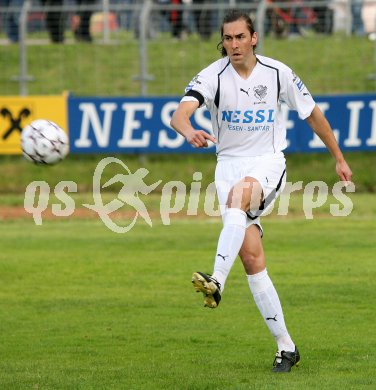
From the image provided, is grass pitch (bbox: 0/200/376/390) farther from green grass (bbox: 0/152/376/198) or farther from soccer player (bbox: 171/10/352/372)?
green grass (bbox: 0/152/376/198)

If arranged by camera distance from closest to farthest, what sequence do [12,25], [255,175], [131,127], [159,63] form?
[255,175] → [131,127] → [159,63] → [12,25]

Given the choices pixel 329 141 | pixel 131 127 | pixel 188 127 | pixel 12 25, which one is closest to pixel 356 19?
pixel 131 127

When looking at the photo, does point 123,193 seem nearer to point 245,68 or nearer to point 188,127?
point 245,68

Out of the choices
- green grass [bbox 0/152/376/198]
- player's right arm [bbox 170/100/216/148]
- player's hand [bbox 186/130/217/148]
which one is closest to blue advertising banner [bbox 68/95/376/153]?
green grass [bbox 0/152/376/198]

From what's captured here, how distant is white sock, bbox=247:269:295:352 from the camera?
7.63 metres

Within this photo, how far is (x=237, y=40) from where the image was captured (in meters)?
7.53

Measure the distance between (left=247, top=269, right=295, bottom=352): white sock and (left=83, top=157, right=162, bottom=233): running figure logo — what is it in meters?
9.14

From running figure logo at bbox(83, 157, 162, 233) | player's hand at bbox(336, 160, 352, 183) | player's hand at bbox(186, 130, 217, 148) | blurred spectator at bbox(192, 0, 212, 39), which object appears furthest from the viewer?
blurred spectator at bbox(192, 0, 212, 39)

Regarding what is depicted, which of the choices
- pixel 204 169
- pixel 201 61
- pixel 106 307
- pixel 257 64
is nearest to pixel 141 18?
pixel 201 61

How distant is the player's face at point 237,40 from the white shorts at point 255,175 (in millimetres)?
699

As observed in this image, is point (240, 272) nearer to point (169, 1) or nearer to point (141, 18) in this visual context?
point (141, 18)

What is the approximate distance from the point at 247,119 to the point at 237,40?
55 centimetres

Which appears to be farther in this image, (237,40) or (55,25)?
(55,25)

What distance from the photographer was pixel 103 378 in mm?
7551
